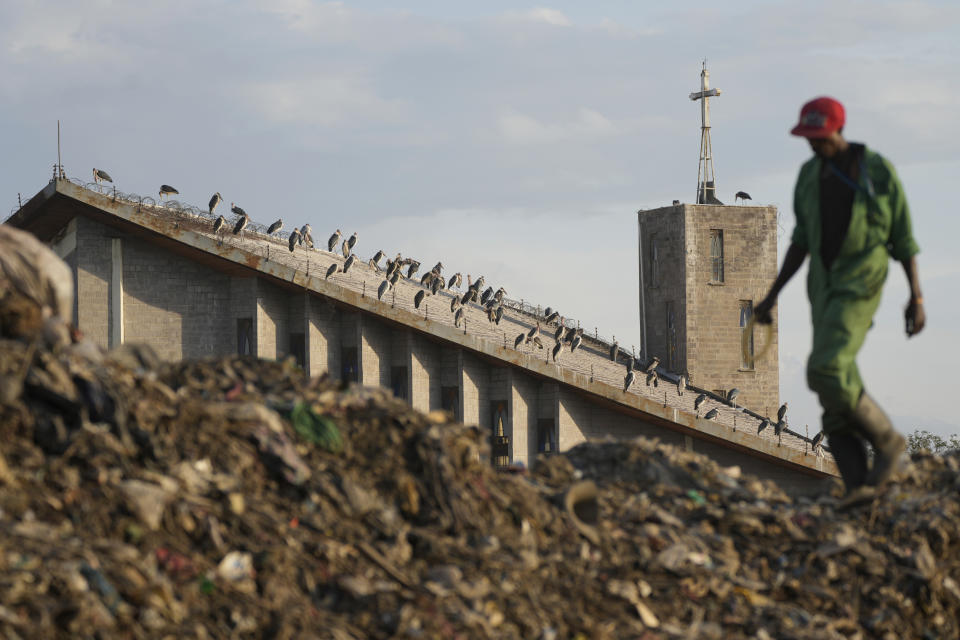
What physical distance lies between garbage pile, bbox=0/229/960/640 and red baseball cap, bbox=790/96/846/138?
2974 mm

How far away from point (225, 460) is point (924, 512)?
5503 millimetres

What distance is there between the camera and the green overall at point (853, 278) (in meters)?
9.62

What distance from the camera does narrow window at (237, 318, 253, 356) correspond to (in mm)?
47438

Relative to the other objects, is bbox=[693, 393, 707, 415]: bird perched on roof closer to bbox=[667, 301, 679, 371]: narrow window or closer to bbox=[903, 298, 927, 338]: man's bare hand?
bbox=[667, 301, 679, 371]: narrow window

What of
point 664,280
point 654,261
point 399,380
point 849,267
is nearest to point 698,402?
point 664,280

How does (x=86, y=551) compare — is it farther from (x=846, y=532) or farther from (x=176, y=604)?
(x=846, y=532)

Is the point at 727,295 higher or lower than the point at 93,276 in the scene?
lower

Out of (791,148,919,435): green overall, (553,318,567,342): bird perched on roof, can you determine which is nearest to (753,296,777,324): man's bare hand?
(791,148,919,435): green overall

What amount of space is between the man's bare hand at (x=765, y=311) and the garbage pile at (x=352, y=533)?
1.54m

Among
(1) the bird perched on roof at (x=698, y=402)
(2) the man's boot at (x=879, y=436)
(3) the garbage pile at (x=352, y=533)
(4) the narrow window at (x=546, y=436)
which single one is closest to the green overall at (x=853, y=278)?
(2) the man's boot at (x=879, y=436)

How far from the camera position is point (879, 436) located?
9.86 m

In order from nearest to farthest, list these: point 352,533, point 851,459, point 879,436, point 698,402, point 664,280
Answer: point 352,533 → point 879,436 → point 851,459 → point 698,402 → point 664,280

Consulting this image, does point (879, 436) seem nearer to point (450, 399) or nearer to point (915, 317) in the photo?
point (915, 317)

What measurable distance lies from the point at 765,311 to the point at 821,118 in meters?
1.76
